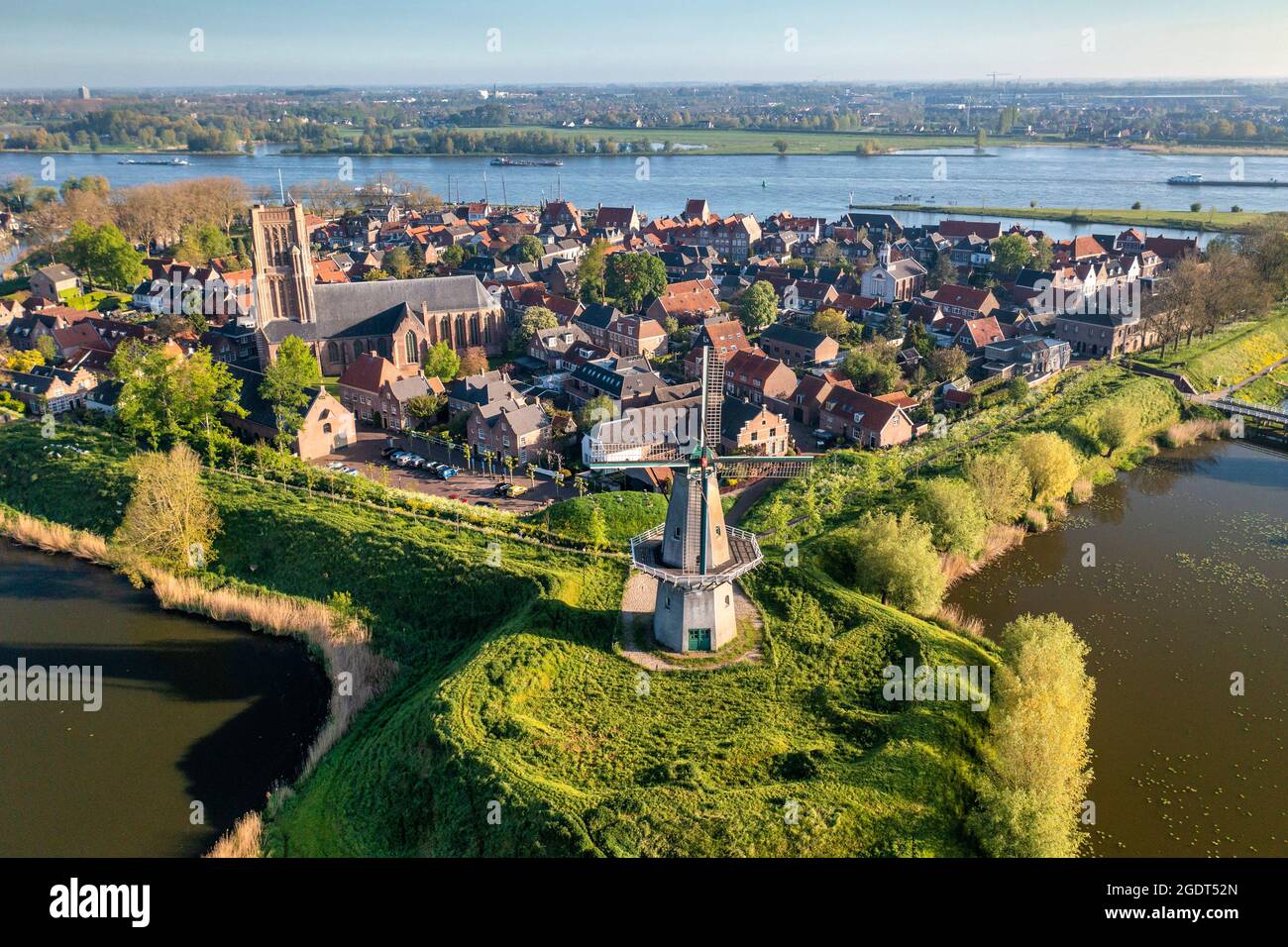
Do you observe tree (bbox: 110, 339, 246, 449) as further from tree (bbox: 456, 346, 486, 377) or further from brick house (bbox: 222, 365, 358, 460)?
tree (bbox: 456, 346, 486, 377)

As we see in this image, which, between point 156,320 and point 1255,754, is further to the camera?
point 156,320

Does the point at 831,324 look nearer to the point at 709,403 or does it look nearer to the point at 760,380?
the point at 760,380

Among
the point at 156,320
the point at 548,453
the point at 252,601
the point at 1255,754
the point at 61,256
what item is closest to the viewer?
the point at 1255,754

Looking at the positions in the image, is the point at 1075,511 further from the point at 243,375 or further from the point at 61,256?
the point at 61,256

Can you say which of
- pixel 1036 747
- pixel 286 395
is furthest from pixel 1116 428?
pixel 286 395

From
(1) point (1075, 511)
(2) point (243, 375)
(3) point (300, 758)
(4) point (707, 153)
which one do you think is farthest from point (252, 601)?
(4) point (707, 153)
